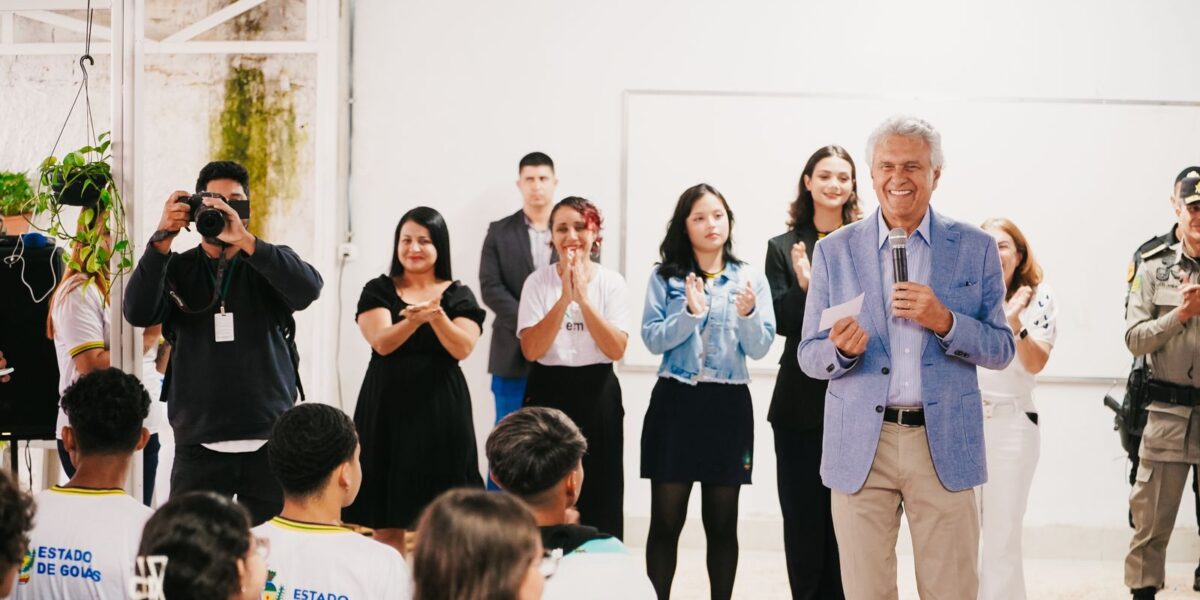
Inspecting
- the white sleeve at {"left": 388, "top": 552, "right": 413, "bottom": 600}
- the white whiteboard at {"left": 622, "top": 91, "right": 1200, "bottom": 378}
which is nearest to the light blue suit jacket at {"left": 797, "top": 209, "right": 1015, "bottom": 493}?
the white sleeve at {"left": 388, "top": 552, "right": 413, "bottom": 600}

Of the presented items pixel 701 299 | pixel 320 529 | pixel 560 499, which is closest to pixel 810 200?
pixel 701 299

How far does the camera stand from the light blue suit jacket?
283 centimetres

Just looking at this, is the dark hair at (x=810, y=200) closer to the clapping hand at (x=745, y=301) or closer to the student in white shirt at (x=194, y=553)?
the clapping hand at (x=745, y=301)

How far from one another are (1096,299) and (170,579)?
489cm

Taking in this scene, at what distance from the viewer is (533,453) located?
2.26 metres

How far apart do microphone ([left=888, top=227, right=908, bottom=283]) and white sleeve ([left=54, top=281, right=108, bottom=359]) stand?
8.09ft

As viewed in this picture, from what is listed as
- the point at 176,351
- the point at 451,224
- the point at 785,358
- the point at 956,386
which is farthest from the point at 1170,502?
the point at 176,351

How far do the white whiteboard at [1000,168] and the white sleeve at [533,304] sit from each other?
1.31 metres

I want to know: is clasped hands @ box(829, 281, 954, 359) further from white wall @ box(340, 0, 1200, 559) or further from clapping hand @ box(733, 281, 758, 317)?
white wall @ box(340, 0, 1200, 559)

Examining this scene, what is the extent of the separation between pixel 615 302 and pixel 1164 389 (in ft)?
7.48

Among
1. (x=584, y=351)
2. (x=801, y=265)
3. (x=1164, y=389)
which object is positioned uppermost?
(x=801, y=265)

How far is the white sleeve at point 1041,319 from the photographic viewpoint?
4129 mm

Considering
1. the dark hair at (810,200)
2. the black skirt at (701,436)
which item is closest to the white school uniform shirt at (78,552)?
the black skirt at (701,436)

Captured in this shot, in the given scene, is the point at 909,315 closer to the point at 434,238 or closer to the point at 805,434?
the point at 805,434
